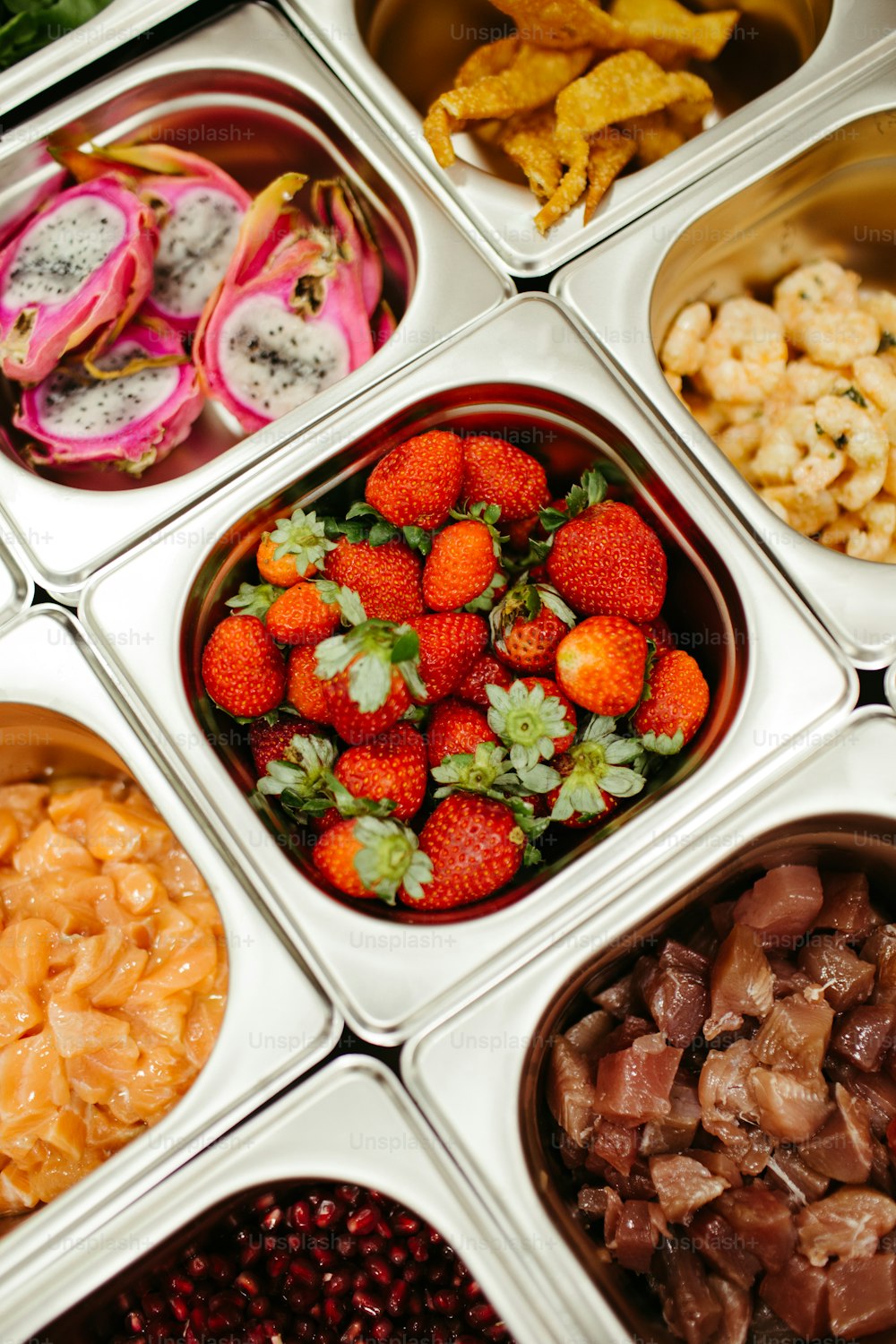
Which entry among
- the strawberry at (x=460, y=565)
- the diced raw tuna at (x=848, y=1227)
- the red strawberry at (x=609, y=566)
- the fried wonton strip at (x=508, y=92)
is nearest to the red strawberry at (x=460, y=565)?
the strawberry at (x=460, y=565)

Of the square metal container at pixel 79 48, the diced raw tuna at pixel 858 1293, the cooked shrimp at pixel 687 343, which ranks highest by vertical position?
the square metal container at pixel 79 48

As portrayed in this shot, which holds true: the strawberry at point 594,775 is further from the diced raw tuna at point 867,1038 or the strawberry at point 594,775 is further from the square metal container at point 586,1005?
the diced raw tuna at point 867,1038

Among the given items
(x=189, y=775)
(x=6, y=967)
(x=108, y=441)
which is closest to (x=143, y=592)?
(x=189, y=775)

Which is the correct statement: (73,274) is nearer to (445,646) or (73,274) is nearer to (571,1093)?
(445,646)

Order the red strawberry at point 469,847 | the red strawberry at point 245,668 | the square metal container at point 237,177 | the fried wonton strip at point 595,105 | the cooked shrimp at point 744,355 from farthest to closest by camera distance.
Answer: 1. the cooked shrimp at point 744,355
2. the fried wonton strip at point 595,105
3. the square metal container at point 237,177
4. the red strawberry at point 245,668
5. the red strawberry at point 469,847

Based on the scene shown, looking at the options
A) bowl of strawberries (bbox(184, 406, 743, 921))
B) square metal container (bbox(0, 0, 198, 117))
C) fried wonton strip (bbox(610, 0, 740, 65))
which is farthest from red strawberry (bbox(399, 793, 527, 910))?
square metal container (bbox(0, 0, 198, 117))

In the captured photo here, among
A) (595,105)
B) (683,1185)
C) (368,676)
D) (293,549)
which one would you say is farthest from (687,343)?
(683,1185)
